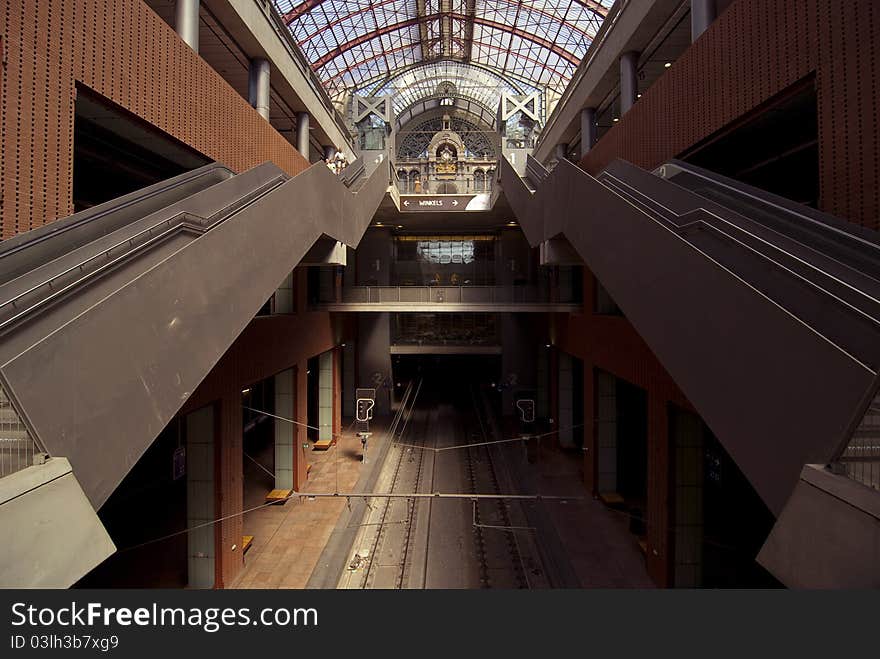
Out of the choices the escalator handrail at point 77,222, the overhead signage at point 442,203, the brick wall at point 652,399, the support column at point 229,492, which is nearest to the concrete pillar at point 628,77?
the brick wall at point 652,399

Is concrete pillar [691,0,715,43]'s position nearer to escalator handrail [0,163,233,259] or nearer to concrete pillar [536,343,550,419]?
escalator handrail [0,163,233,259]

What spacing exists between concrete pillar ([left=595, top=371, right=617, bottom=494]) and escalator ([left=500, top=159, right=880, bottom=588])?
952 centimetres

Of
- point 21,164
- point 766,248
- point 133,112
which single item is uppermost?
point 133,112

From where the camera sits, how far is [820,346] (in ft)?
10.8

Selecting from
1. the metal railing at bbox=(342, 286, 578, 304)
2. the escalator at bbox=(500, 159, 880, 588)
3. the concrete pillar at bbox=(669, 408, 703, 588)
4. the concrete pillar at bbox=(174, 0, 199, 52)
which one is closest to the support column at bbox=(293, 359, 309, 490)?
the metal railing at bbox=(342, 286, 578, 304)

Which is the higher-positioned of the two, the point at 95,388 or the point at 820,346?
the point at 820,346

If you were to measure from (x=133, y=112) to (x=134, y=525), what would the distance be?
1229 cm

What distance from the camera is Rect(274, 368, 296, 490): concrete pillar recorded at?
16.4m

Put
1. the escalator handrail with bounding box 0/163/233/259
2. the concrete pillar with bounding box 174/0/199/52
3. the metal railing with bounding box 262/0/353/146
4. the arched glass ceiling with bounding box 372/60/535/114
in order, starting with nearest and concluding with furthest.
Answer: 1. the escalator handrail with bounding box 0/163/233/259
2. the concrete pillar with bounding box 174/0/199/52
3. the metal railing with bounding box 262/0/353/146
4. the arched glass ceiling with bounding box 372/60/535/114

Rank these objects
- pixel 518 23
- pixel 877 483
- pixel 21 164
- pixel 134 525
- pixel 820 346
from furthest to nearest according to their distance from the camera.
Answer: pixel 518 23
pixel 134 525
pixel 21 164
pixel 820 346
pixel 877 483

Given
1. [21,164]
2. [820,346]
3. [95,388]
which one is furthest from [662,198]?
[21,164]

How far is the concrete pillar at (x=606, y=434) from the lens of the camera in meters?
15.9

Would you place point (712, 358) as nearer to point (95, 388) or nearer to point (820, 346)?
point (820, 346)

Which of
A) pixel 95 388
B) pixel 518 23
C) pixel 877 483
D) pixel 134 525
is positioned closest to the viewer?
pixel 877 483
